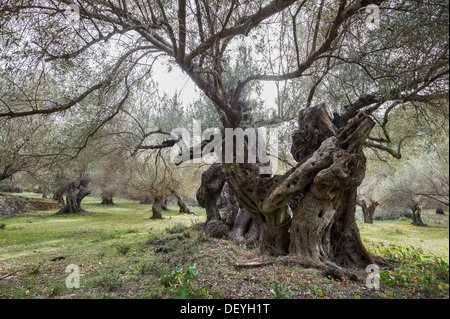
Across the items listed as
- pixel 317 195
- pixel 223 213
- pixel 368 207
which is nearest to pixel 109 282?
pixel 317 195

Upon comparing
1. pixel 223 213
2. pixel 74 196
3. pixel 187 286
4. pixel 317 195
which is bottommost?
pixel 74 196

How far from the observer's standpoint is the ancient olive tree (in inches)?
176

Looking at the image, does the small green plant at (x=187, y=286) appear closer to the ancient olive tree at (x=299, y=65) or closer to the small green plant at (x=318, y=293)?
the small green plant at (x=318, y=293)

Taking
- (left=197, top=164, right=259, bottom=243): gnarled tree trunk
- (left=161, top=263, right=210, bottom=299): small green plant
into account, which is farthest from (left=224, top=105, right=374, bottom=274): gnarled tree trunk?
(left=161, top=263, right=210, bottom=299): small green plant

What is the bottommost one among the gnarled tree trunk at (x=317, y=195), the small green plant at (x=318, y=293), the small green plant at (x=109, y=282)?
the small green plant at (x=109, y=282)

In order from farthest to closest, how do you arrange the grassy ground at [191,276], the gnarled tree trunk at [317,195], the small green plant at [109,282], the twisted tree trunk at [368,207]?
the twisted tree trunk at [368,207], the gnarled tree trunk at [317,195], the small green plant at [109,282], the grassy ground at [191,276]

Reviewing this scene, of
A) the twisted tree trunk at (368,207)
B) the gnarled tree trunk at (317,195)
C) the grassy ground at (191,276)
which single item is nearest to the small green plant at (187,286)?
the grassy ground at (191,276)

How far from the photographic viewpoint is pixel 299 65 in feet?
18.3

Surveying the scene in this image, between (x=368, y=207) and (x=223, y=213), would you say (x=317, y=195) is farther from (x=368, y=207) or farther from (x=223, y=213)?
(x=368, y=207)

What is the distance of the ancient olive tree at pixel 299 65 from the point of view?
4461 mm

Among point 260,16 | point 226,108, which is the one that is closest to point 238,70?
point 226,108

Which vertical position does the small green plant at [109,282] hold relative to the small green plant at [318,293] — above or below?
below

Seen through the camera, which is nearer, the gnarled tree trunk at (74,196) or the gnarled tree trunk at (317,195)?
the gnarled tree trunk at (317,195)

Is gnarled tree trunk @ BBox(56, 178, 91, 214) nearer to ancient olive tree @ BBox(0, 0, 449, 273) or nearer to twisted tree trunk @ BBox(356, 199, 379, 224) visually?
ancient olive tree @ BBox(0, 0, 449, 273)
